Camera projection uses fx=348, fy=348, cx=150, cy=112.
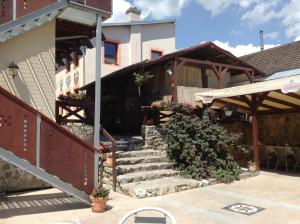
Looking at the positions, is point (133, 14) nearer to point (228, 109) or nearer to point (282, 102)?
point (228, 109)

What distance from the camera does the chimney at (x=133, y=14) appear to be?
2383 cm

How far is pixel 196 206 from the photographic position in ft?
26.1

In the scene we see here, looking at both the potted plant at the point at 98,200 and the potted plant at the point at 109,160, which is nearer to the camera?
the potted plant at the point at 98,200

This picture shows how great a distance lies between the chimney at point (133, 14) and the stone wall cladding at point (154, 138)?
13.1 meters

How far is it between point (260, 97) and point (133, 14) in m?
14.7

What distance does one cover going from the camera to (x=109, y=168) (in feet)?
34.2

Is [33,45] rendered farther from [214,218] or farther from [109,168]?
[214,218]

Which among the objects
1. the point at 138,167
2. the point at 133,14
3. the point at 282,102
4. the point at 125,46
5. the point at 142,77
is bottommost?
the point at 138,167

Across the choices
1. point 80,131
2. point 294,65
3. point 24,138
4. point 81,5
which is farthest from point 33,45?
point 294,65

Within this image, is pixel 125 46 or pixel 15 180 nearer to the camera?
pixel 15 180

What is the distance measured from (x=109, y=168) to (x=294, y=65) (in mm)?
12421

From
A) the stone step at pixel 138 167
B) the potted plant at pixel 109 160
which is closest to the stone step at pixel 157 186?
the stone step at pixel 138 167

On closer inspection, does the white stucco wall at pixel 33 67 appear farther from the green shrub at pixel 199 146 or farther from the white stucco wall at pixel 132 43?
the white stucco wall at pixel 132 43

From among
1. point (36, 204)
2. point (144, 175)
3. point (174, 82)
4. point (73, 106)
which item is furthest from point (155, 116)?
point (36, 204)
